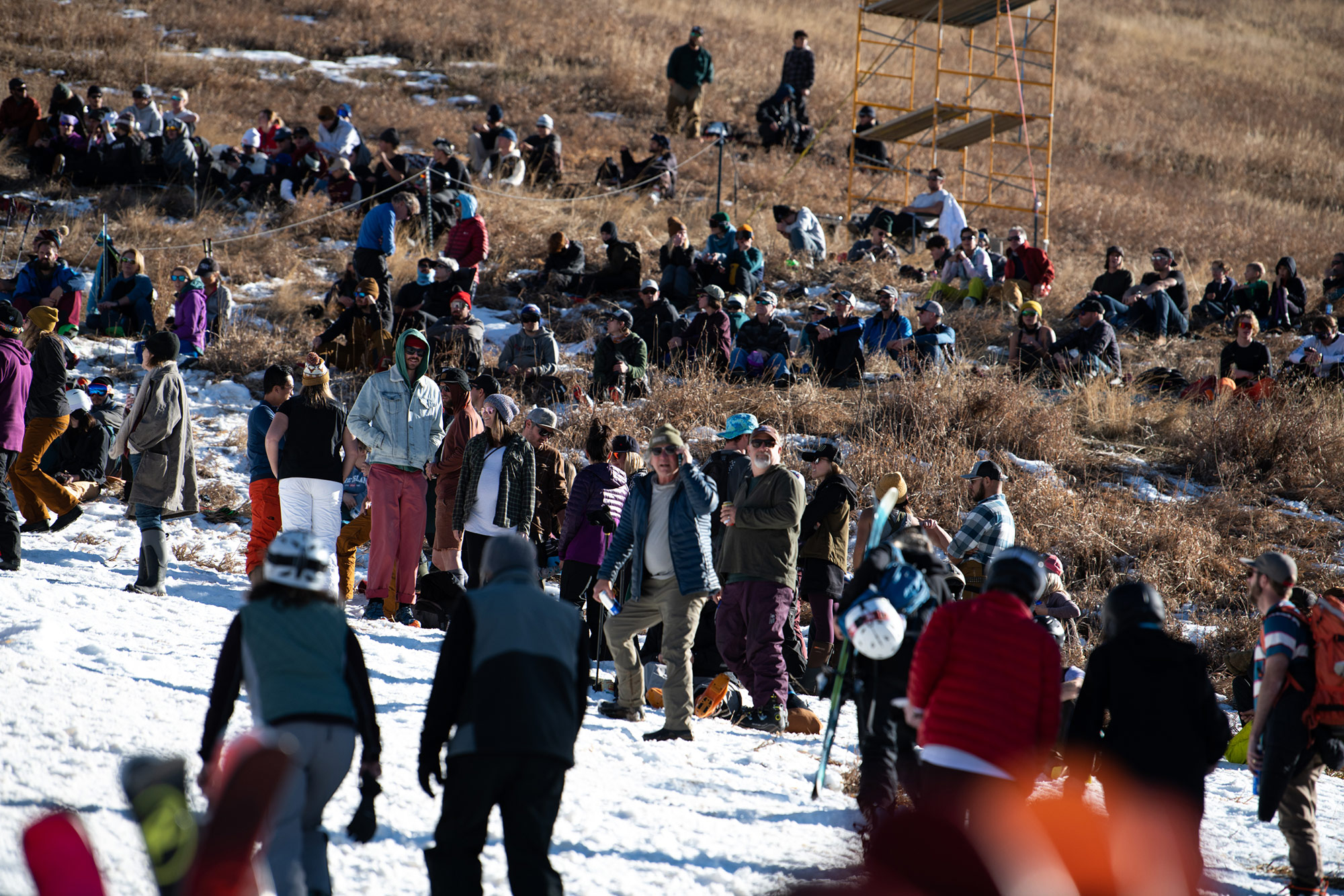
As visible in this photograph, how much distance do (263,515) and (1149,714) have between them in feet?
20.9

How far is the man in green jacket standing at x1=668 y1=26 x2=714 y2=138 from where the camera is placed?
21.4 m

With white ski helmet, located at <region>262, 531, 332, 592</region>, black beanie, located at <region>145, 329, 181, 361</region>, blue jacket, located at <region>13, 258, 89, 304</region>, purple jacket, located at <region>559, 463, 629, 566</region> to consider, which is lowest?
purple jacket, located at <region>559, 463, 629, 566</region>

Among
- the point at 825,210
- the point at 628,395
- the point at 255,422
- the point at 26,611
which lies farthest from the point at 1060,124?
the point at 26,611

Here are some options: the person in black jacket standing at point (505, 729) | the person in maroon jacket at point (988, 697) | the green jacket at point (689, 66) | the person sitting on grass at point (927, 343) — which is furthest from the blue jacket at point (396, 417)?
the green jacket at point (689, 66)

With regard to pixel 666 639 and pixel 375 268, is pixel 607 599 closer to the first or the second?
pixel 666 639

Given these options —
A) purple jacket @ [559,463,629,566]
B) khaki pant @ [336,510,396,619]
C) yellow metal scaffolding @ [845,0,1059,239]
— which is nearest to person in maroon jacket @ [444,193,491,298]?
khaki pant @ [336,510,396,619]

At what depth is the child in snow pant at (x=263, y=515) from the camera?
826 centimetres

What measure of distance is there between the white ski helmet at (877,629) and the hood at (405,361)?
4.51 m

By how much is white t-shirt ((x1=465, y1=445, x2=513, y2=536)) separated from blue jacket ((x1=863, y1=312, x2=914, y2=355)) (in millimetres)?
6410

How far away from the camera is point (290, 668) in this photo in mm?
3617

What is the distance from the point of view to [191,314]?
1277 centimetres

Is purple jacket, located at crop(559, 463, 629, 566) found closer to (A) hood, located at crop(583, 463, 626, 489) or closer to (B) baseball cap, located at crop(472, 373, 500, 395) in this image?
(A) hood, located at crop(583, 463, 626, 489)

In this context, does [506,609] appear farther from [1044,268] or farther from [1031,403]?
[1044,268]

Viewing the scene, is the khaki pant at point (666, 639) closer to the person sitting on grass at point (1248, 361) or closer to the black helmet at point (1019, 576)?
the black helmet at point (1019, 576)
